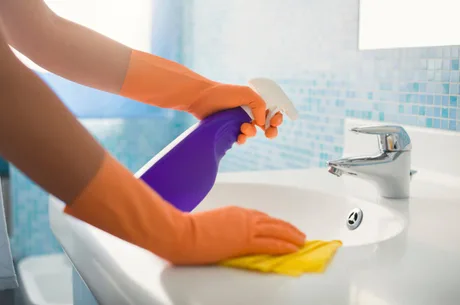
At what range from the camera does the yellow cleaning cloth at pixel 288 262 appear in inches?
21.9

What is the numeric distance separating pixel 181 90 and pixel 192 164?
13 centimetres

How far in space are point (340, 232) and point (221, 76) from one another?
108 centimetres

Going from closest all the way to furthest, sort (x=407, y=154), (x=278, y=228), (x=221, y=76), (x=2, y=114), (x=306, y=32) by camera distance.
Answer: (x=2, y=114) → (x=278, y=228) → (x=407, y=154) → (x=306, y=32) → (x=221, y=76)

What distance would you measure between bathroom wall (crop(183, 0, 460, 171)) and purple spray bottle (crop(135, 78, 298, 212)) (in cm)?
41

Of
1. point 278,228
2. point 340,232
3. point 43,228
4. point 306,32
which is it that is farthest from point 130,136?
point 278,228

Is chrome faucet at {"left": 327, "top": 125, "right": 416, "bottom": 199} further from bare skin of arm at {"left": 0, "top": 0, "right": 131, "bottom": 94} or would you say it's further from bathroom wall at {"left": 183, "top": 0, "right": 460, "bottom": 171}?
bare skin of arm at {"left": 0, "top": 0, "right": 131, "bottom": 94}

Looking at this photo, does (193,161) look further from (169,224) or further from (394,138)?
(394,138)

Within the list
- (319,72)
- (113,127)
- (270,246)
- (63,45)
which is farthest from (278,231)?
(113,127)

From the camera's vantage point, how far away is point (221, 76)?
1924mm

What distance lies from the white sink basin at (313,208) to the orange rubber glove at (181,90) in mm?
224

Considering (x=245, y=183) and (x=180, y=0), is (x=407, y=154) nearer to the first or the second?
(x=245, y=183)

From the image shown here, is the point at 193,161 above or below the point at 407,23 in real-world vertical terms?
below

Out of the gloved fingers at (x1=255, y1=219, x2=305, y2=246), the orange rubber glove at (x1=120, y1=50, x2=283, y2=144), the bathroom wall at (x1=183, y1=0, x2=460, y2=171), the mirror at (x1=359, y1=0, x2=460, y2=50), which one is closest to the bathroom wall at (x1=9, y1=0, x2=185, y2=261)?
the bathroom wall at (x1=183, y1=0, x2=460, y2=171)

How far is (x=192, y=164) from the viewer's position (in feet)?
2.43
